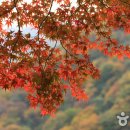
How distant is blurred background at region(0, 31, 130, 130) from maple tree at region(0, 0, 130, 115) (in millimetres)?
37308

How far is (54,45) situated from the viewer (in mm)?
4812

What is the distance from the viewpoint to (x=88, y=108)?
4747 cm

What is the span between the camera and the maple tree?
14.3ft

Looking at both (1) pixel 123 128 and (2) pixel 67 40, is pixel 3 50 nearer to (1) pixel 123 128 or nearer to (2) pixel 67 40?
(2) pixel 67 40

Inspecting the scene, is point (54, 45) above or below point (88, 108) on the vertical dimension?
above

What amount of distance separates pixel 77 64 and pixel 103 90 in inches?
1815

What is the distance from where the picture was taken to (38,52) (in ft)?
15.3

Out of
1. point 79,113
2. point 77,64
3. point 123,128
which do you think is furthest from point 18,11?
point 79,113

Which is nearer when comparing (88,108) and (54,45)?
(54,45)

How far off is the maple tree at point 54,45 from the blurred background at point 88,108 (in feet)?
122

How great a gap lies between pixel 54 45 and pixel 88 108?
43.2 m

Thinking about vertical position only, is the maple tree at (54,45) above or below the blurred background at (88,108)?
above

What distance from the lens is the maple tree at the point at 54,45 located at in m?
4.34

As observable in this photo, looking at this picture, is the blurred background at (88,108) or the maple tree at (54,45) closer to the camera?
the maple tree at (54,45)
